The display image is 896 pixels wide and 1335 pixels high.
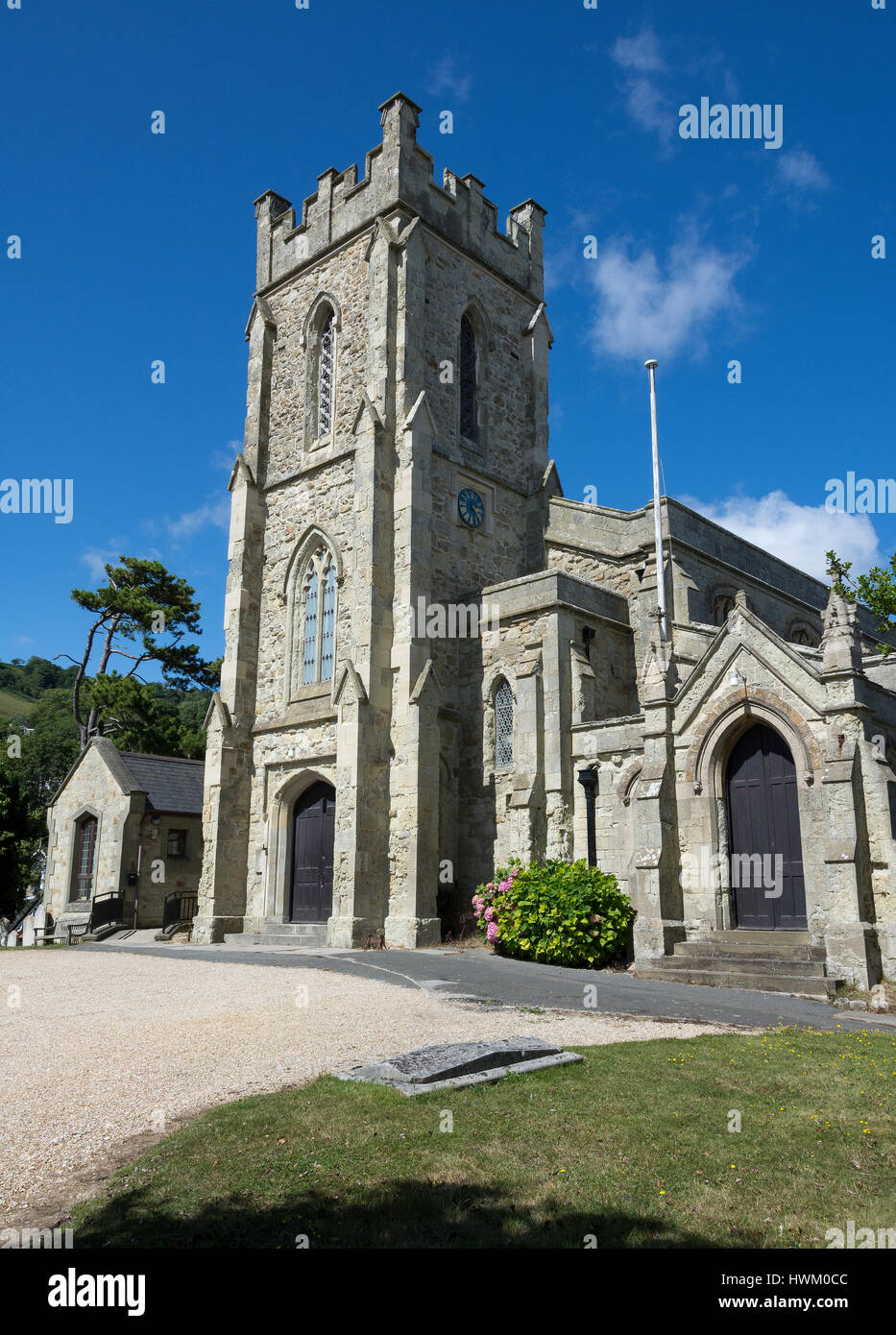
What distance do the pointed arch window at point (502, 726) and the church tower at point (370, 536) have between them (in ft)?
1.98

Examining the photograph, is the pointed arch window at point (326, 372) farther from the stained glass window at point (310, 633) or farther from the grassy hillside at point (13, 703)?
the grassy hillside at point (13, 703)

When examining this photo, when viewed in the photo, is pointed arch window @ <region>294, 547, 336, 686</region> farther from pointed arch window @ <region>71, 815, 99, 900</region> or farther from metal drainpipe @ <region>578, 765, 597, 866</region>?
pointed arch window @ <region>71, 815, 99, 900</region>

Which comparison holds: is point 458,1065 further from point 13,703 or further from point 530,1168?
point 13,703

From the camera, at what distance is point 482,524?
24031 mm

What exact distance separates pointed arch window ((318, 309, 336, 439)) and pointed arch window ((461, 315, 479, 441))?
3.57m

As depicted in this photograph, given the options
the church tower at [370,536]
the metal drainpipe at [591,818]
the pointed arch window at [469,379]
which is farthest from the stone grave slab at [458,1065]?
the pointed arch window at [469,379]

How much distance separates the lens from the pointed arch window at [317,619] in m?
22.8

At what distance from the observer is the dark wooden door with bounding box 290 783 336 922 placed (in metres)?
21.9

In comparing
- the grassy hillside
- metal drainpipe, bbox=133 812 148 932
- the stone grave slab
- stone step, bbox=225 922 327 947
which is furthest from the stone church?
the grassy hillside

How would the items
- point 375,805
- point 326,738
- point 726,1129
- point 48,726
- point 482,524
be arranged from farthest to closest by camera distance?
point 48,726
point 482,524
point 326,738
point 375,805
point 726,1129

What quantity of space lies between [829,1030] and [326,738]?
46.3 ft

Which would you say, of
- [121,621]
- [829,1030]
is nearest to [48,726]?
[121,621]

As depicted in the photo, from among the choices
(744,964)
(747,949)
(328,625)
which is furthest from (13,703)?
(744,964)
